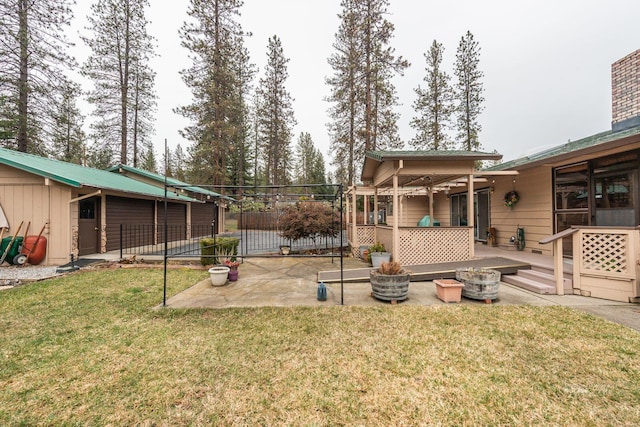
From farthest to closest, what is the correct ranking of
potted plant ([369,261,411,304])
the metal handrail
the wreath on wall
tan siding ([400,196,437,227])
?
tan siding ([400,196,437,227]), the wreath on wall, the metal handrail, potted plant ([369,261,411,304])

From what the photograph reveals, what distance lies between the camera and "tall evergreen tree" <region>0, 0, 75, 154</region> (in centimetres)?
1048

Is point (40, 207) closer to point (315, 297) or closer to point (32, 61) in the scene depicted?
point (315, 297)

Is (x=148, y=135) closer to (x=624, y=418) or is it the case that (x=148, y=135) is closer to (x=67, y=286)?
(x=67, y=286)

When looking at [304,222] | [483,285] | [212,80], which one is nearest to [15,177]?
[304,222]

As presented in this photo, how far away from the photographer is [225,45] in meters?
15.3

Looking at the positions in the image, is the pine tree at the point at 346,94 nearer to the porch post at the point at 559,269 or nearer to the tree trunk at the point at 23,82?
the porch post at the point at 559,269

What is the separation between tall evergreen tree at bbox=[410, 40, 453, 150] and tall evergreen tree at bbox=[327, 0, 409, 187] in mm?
3676

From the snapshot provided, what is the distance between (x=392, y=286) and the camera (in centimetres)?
416

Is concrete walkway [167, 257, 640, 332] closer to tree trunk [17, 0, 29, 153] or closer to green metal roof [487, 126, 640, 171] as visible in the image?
green metal roof [487, 126, 640, 171]

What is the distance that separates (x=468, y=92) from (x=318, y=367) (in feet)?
66.1

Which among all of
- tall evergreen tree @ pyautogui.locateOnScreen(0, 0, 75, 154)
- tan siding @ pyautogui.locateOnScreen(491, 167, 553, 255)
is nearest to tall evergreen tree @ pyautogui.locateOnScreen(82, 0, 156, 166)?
tall evergreen tree @ pyautogui.locateOnScreen(0, 0, 75, 154)

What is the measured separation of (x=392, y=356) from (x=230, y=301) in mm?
2972

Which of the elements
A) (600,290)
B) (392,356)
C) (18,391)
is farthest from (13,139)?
(600,290)

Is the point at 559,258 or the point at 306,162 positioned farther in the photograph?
the point at 306,162
